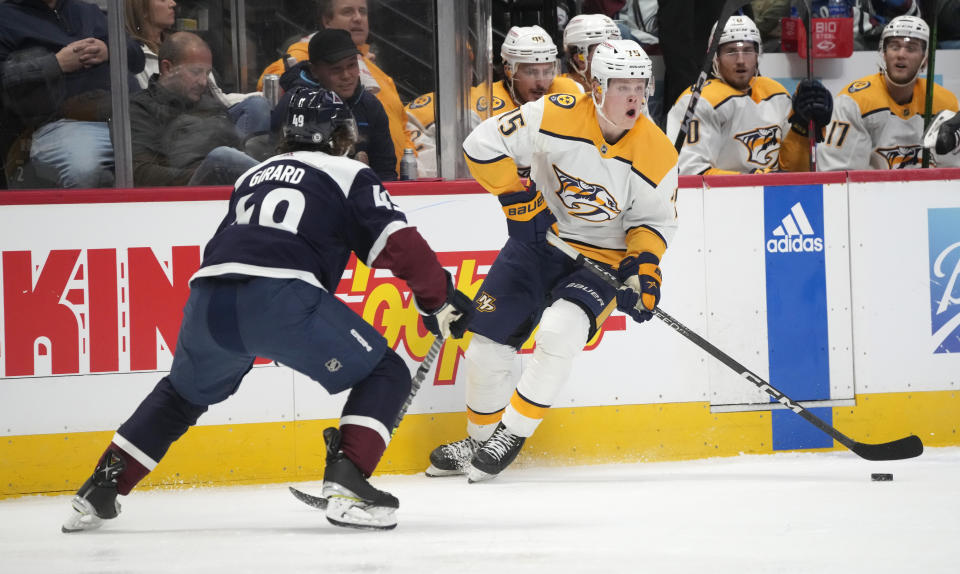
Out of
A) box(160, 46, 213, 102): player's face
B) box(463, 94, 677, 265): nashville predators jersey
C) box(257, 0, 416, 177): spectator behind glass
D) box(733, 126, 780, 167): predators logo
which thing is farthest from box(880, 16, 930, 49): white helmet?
box(160, 46, 213, 102): player's face

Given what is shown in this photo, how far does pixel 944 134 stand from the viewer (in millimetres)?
4184

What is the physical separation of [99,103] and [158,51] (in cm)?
24

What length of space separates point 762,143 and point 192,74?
2.35 m

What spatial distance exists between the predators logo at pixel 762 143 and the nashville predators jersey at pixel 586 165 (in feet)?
4.43

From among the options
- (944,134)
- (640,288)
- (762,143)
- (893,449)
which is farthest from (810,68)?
(640,288)

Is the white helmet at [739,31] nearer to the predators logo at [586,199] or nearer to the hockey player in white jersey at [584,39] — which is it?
the hockey player in white jersey at [584,39]

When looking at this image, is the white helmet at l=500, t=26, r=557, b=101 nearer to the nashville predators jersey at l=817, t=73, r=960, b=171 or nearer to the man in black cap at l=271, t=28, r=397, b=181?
the man in black cap at l=271, t=28, r=397, b=181

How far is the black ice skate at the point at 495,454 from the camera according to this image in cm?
340

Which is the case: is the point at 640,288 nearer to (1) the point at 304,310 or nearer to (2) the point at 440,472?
(2) the point at 440,472

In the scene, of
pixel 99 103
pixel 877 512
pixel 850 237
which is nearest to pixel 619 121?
pixel 850 237

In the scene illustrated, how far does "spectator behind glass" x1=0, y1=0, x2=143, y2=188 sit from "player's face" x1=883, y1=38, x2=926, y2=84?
321 centimetres

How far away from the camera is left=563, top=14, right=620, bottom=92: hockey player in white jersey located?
4.65m

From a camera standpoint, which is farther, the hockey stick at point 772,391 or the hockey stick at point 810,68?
the hockey stick at point 810,68

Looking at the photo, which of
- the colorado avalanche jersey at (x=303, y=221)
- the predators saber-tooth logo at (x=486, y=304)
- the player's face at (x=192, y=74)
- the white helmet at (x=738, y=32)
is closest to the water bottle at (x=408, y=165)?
the predators saber-tooth logo at (x=486, y=304)
